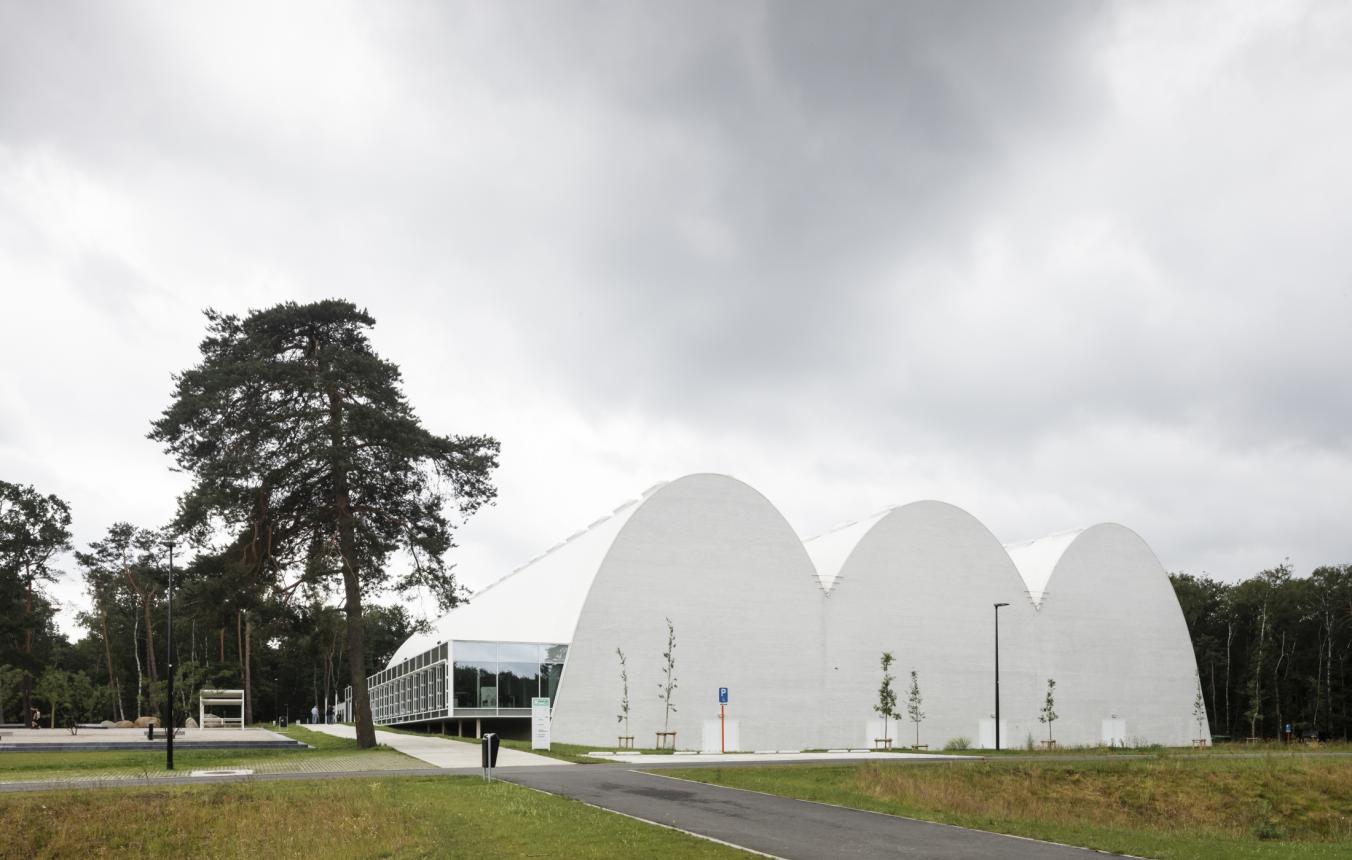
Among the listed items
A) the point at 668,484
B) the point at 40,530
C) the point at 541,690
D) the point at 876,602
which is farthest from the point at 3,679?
the point at 876,602

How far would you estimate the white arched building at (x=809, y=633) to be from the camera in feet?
141

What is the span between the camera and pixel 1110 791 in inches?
1088

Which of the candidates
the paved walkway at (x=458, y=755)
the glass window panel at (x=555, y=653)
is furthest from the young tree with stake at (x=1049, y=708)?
→ the paved walkway at (x=458, y=755)

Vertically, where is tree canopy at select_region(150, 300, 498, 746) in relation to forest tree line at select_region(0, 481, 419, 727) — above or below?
above

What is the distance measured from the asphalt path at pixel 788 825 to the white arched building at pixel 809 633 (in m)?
19.2

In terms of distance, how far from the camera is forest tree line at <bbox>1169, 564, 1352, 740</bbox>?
6394 centimetres

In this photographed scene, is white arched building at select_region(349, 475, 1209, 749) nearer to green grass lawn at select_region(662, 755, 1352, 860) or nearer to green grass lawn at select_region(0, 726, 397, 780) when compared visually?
green grass lawn at select_region(0, 726, 397, 780)

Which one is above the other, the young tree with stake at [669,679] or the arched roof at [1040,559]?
the arched roof at [1040,559]

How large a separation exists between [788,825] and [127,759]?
2358 centimetres

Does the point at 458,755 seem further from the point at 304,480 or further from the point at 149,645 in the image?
the point at 149,645

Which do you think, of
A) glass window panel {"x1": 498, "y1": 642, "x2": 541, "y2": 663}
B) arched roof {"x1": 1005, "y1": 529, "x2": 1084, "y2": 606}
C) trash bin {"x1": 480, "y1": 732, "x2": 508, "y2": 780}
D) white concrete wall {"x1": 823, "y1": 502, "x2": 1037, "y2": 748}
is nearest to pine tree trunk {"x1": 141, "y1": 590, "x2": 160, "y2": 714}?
glass window panel {"x1": 498, "y1": 642, "x2": 541, "y2": 663}

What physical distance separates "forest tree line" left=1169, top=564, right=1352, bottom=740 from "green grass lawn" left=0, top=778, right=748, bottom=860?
56927mm

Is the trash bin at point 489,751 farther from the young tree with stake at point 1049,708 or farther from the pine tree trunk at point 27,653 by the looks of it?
the pine tree trunk at point 27,653

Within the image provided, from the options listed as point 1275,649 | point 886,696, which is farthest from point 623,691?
point 1275,649
